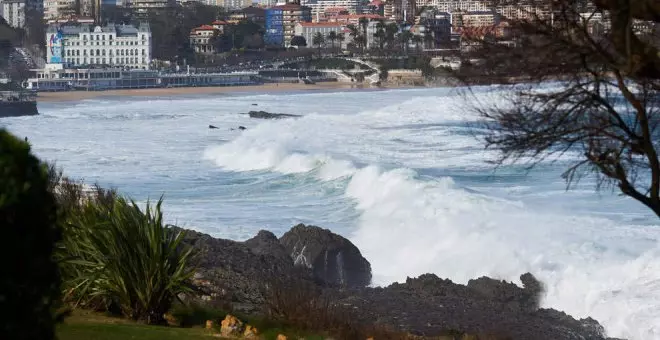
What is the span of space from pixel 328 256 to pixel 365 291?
2612 millimetres

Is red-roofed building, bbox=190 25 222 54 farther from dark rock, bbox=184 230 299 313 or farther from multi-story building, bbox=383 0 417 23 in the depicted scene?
multi-story building, bbox=383 0 417 23

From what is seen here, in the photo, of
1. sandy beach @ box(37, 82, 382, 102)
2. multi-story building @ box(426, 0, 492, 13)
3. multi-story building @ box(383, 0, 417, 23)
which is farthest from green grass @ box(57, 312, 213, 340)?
sandy beach @ box(37, 82, 382, 102)

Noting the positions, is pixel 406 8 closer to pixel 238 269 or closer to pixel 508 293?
pixel 238 269

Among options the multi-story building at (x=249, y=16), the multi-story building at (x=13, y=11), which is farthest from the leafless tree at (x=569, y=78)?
the multi-story building at (x=13, y=11)

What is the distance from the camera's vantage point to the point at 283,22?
164500 mm

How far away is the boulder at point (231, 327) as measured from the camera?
379 inches

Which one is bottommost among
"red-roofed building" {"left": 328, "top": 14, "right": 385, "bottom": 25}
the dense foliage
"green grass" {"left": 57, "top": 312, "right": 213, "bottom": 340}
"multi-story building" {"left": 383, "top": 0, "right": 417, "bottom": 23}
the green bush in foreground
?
"green grass" {"left": 57, "top": 312, "right": 213, "bottom": 340}

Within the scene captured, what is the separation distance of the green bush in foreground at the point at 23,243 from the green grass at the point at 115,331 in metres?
3.23

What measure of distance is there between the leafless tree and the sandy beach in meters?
87.3

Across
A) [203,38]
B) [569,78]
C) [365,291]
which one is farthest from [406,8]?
[203,38]

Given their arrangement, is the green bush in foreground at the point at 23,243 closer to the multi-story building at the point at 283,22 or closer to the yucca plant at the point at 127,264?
the yucca plant at the point at 127,264

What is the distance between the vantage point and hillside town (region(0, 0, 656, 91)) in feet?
361

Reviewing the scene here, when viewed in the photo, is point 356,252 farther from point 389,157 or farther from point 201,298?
point 389,157

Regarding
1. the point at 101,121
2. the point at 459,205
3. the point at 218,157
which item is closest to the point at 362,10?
the point at 101,121
